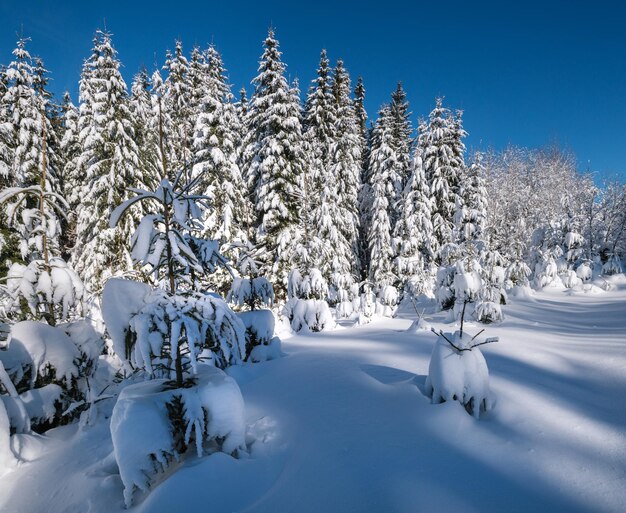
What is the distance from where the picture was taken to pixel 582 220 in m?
31.3

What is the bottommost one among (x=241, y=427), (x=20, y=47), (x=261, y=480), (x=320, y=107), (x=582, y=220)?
(x=261, y=480)

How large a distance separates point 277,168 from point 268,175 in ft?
2.08

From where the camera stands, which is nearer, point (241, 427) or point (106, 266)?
point (241, 427)

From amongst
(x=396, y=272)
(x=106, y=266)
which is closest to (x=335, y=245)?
(x=396, y=272)

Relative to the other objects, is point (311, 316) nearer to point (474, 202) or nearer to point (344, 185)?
point (344, 185)

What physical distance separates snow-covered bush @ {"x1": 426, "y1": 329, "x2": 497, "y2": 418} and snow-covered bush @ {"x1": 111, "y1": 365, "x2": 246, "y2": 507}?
7.82 ft

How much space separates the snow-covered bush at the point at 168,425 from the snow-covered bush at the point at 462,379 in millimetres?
2385

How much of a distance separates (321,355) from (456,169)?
19685 mm

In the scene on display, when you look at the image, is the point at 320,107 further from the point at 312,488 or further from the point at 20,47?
the point at 312,488

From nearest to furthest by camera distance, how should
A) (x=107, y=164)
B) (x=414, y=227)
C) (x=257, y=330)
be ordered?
(x=257, y=330) < (x=107, y=164) < (x=414, y=227)

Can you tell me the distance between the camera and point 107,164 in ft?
52.1

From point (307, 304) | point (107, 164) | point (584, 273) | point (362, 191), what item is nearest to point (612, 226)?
point (584, 273)

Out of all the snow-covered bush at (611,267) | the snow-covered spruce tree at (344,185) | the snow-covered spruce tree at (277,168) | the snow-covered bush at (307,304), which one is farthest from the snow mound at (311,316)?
the snow-covered bush at (611,267)

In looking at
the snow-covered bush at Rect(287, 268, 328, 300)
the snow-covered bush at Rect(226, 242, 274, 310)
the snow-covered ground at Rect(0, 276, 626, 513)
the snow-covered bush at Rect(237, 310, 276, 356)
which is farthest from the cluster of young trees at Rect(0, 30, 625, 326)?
the snow-covered ground at Rect(0, 276, 626, 513)
